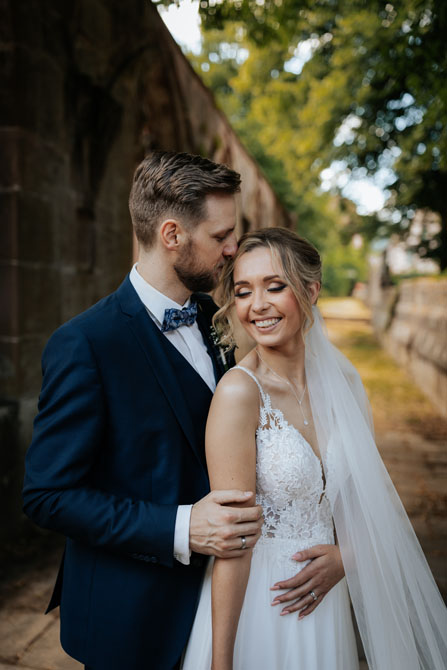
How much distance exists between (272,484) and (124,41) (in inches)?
168

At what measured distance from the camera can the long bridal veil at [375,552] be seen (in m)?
1.70

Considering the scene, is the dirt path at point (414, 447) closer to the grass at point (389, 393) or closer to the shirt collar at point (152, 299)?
the grass at point (389, 393)

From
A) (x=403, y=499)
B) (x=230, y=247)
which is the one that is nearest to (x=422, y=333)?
(x=403, y=499)

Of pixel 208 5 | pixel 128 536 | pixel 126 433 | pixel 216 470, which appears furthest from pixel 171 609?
pixel 208 5

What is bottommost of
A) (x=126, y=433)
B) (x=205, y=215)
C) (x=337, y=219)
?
(x=126, y=433)

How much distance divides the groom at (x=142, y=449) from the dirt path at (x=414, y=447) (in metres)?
2.51

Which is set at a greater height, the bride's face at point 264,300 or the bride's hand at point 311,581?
the bride's face at point 264,300

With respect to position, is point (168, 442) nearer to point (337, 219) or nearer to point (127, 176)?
point (127, 176)

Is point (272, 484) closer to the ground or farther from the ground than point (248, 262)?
closer to the ground

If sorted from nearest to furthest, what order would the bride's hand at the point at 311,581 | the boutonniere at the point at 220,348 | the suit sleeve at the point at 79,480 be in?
1. the suit sleeve at the point at 79,480
2. the bride's hand at the point at 311,581
3. the boutonniere at the point at 220,348

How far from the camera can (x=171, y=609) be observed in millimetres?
1582

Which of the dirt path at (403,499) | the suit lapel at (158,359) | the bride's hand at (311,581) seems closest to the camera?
the suit lapel at (158,359)

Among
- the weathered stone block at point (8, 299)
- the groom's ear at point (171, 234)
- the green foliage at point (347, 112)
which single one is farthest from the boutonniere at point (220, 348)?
the green foliage at point (347, 112)

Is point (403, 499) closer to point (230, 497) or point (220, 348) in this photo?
point (220, 348)
